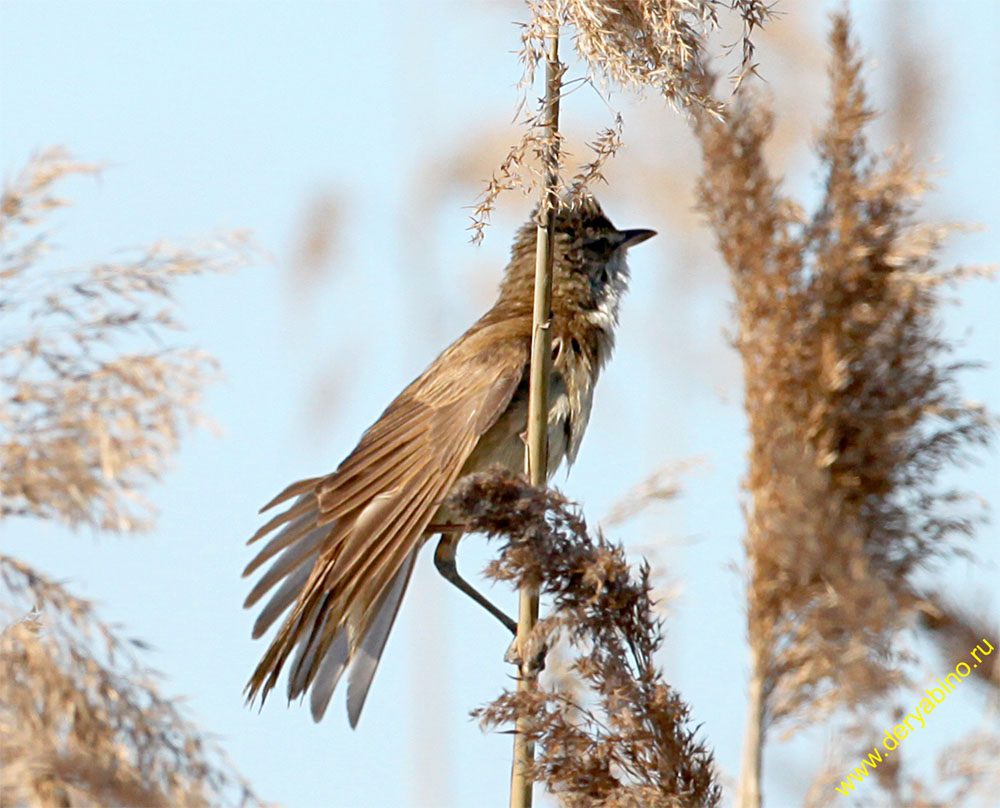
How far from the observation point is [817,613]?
6.81ft

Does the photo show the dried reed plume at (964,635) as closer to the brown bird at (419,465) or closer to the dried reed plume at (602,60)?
the dried reed plume at (602,60)

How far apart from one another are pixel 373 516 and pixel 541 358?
116cm

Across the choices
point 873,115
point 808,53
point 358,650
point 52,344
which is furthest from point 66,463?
point 808,53

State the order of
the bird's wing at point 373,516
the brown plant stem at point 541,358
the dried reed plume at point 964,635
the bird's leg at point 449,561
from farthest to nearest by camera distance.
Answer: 1. the bird's leg at point 449,561
2. the bird's wing at point 373,516
3. the brown plant stem at point 541,358
4. the dried reed plume at point 964,635

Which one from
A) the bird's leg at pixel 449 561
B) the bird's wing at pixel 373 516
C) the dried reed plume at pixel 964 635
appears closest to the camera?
the dried reed plume at pixel 964 635

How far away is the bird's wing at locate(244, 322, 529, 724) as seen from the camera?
119 inches

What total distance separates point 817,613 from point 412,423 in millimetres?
1673

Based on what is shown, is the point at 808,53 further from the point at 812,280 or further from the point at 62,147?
the point at 62,147

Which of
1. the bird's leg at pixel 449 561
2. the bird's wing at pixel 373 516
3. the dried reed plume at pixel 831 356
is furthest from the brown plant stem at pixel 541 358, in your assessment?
the bird's leg at pixel 449 561

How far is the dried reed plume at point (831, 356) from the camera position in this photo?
2.26m

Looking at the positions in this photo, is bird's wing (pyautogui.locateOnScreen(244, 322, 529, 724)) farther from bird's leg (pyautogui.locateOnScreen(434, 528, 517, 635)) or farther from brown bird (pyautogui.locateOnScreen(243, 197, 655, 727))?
bird's leg (pyautogui.locateOnScreen(434, 528, 517, 635))

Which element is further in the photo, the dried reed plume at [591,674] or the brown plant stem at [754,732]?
the brown plant stem at [754,732]

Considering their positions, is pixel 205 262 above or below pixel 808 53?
below

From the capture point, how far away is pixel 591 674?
183 cm
